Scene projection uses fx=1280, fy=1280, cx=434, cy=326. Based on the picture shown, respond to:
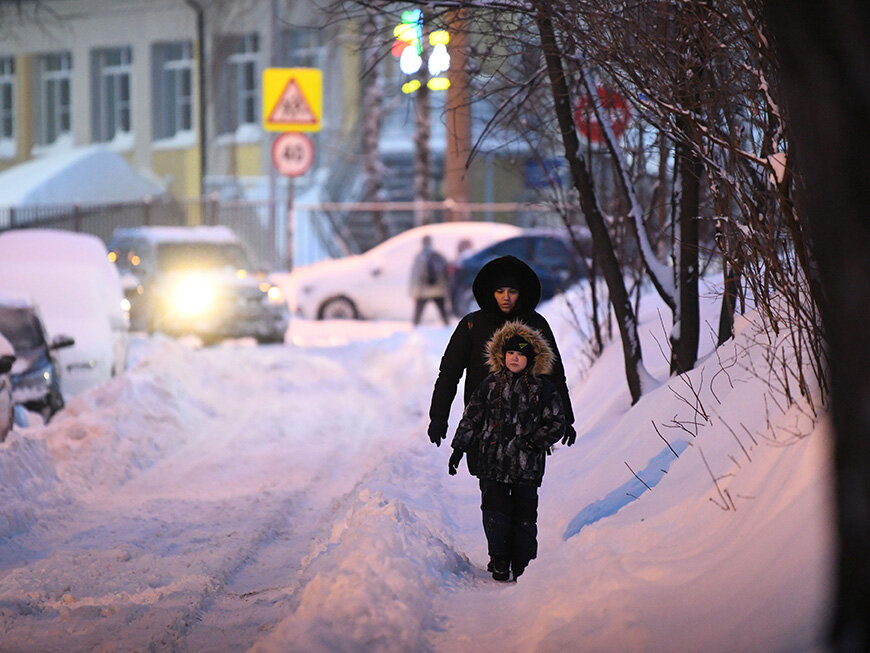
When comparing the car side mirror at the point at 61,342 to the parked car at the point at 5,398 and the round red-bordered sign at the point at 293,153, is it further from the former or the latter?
the round red-bordered sign at the point at 293,153

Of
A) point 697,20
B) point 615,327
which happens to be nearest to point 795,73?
point 697,20

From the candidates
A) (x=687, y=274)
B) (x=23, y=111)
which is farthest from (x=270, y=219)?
(x=687, y=274)

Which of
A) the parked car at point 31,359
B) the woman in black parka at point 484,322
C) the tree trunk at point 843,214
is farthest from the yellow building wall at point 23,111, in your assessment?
the tree trunk at point 843,214

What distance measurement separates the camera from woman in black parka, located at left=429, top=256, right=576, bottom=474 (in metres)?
6.41

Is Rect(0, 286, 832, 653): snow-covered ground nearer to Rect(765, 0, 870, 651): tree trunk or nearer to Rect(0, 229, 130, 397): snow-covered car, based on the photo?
Rect(765, 0, 870, 651): tree trunk

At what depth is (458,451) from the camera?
6.23m

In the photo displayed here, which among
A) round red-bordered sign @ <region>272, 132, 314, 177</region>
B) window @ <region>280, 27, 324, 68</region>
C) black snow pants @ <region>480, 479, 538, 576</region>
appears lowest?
Result: black snow pants @ <region>480, 479, 538, 576</region>

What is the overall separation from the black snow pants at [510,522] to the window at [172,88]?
32072 mm

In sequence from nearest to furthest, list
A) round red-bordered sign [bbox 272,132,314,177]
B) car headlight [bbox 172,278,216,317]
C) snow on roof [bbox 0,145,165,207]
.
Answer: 1. car headlight [bbox 172,278,216,317]
2. round red-bordered sign [bbox 272,132,314,177]
3. snow on roof [bbox 0,145,165,207]

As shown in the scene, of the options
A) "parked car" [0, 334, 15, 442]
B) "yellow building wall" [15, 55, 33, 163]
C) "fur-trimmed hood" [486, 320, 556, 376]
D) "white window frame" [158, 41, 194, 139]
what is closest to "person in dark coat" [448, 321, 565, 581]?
"fur-trimmed hood" [486, 320, 556, 376]

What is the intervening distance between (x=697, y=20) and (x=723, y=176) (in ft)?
2.61

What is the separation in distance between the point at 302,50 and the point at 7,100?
11.2 m

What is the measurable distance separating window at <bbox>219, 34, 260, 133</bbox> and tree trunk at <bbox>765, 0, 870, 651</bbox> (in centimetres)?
3265

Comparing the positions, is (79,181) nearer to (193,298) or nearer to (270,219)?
(270,219)
